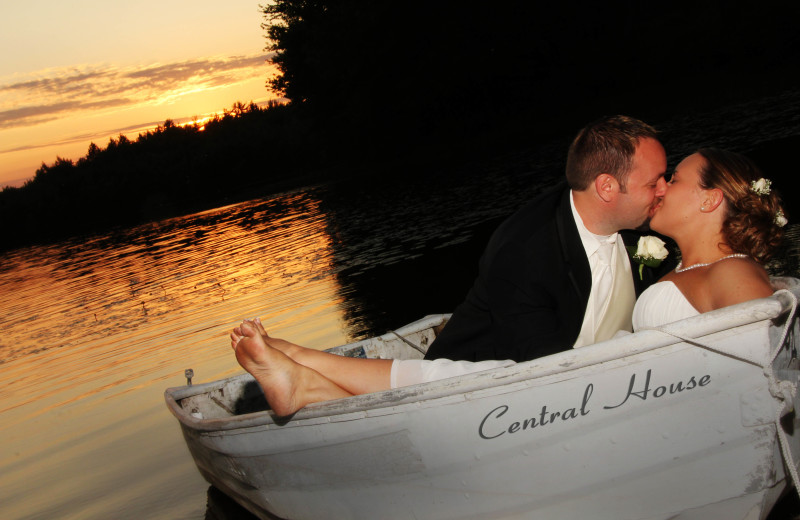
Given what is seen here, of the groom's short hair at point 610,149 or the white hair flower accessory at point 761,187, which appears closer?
the white hair flower accessory at point 761,187

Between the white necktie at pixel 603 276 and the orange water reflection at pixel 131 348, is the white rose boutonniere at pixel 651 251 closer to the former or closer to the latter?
the white necktie at pixel 603 276

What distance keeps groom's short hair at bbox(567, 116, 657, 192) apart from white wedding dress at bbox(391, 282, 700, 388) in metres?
0.57

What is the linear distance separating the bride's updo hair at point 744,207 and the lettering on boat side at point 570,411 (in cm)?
72

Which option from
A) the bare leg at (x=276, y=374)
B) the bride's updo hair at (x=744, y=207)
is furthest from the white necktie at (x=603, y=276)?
the bare leg at (x=276, y=374)

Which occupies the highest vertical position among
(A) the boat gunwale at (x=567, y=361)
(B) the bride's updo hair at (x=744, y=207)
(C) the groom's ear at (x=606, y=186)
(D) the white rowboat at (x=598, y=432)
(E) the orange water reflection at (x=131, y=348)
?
(C) the groom's ear at (x=606, y=186)

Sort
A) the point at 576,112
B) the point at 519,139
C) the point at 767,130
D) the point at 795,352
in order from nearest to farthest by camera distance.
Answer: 1. the point at 795,352
2. the point at 767,130
3. the point at 519,139
4. the point at 576,112

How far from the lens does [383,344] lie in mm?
5641

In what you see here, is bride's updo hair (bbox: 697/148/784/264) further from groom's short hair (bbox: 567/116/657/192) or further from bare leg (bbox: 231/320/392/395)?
bare leg (bbox: 231/320/392/395)

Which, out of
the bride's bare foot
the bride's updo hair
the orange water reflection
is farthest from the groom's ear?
the orange water reflection

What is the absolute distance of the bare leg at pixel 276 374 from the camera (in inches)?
145

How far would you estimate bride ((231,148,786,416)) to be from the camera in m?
3.34

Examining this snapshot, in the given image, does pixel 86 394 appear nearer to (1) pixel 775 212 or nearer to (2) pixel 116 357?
(2) pixel 116 357

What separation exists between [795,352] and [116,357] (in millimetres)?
9058

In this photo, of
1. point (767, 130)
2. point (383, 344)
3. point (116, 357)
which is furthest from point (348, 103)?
point (383, 344)
